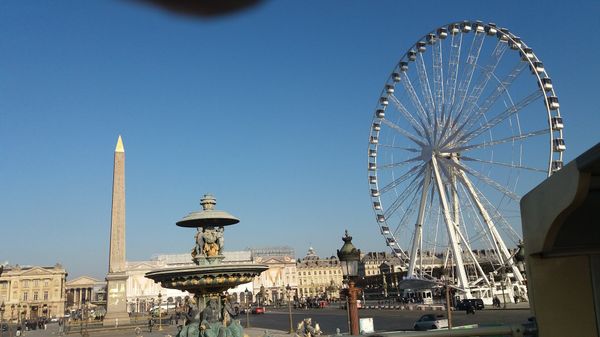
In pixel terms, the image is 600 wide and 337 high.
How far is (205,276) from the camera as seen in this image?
13164 mm

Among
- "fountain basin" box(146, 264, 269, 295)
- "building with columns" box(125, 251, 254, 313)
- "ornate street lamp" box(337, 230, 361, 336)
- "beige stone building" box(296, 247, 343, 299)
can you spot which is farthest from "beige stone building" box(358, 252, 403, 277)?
"ornate street lamp" box(337, 230, 361, 336)

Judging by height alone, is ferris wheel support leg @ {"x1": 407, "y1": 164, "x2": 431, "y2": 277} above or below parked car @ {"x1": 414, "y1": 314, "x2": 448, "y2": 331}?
above

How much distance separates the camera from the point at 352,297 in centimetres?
1128

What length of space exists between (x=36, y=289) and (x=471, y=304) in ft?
347

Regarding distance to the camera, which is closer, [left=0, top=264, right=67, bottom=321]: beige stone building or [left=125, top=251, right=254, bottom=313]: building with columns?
[left=0, top=264, right=67, bottom=321]: beige stone building

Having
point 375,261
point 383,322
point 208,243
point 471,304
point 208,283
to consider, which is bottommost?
point 383,322

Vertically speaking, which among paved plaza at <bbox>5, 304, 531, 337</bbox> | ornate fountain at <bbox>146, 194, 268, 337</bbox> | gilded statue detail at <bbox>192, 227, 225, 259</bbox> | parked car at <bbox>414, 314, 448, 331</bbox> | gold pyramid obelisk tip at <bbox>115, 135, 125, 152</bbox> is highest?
gold pyramid obelisk tip at <bbox>115, 135, 125, 152</bbox>

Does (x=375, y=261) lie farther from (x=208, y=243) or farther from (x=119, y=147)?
(x=208, y=243)

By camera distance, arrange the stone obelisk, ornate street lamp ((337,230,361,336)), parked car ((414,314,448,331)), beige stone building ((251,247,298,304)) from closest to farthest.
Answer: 1. ornate street lamp ((337,230,361,336))
2. parked car ((414,314,448,331))
3. the stone obelisk
4. beige stone building ((251,247,298,304))

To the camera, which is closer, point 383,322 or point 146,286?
point 383,322

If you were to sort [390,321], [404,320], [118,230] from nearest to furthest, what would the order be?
[390,321], [404,320], [118,230]

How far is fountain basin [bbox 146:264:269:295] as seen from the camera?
42.5 ft

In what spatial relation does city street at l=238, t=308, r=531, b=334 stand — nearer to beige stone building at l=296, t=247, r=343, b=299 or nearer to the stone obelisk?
the stone obelisk

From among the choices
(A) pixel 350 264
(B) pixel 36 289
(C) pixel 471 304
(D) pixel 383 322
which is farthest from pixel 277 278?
(A) pixel 350 264
